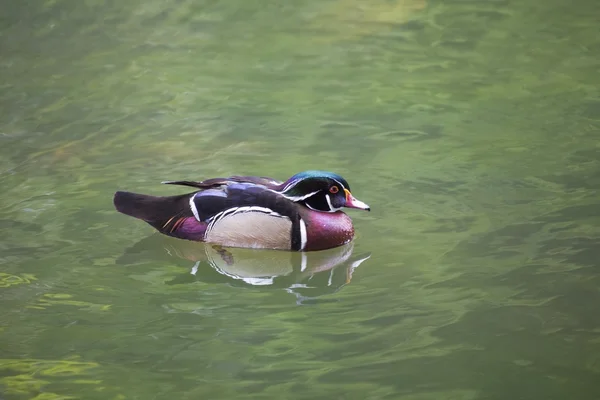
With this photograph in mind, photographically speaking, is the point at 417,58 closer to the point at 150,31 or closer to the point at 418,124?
the point at 418,124

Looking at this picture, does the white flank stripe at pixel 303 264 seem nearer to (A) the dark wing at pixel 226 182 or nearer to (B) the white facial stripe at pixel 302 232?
(B) the white facial stripe at pixel 302 232

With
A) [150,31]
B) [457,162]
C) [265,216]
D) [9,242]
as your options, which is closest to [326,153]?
[457,162]

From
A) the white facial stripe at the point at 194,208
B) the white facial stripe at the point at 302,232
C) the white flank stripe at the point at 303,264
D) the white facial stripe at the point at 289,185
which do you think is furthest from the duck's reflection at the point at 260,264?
the white facial stripe at the point at 289,185

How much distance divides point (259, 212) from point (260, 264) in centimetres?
38

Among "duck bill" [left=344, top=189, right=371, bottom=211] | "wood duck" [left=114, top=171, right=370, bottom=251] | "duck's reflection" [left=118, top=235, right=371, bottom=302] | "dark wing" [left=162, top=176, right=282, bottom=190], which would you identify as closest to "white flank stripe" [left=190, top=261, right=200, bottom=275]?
"duck's reflection" [left=118, top=235, right=371, bottom=302]

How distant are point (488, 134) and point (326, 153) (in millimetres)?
1546

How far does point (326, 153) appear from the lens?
368 inches

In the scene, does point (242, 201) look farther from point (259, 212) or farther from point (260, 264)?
point (260, 264)

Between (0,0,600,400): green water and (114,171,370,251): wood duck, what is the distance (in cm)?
15

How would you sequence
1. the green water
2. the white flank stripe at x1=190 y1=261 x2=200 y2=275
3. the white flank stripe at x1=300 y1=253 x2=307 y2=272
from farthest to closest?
the white flank stripe at x1=300 y1=253 x2=307 y2=272 < the white flank stripe at x1=190 y1=261 x2=200 y2=275 < the green water

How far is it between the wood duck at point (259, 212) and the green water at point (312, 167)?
0.15m

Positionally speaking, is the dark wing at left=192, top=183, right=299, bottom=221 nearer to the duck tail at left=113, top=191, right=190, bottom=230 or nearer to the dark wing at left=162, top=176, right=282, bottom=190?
the dark wing at left=162, top=176, right=282, bottom=190

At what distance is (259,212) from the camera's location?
754 centimetres

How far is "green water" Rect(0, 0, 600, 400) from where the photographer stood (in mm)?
5906
